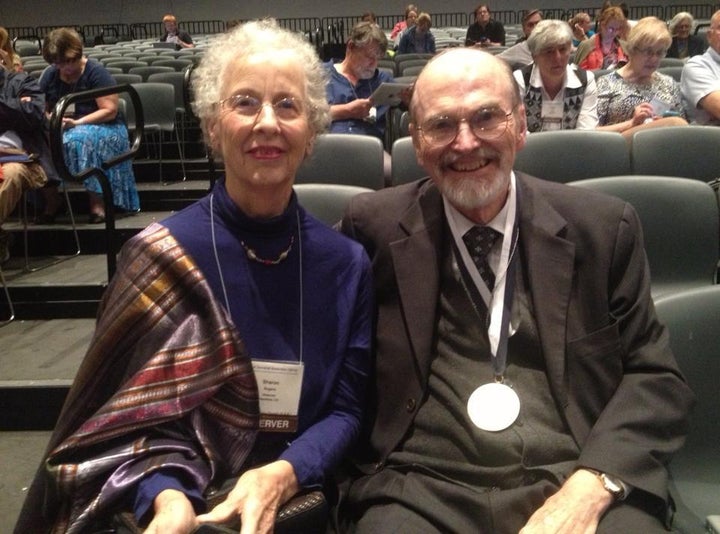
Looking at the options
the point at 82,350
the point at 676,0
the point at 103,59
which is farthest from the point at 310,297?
the point at 676,0

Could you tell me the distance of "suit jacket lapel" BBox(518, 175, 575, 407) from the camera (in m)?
1.42

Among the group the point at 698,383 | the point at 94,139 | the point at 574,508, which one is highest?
the point at 94,139

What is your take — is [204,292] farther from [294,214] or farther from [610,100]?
[610,100]

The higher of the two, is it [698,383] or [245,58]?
[245,58]

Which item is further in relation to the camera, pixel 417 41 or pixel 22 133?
pixel 417 41

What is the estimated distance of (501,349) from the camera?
144cm

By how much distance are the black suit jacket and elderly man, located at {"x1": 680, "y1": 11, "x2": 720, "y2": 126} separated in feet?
8.84

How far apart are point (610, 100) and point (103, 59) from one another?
7550 mm

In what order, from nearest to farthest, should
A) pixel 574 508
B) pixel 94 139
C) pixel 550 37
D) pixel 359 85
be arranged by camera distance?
pixel 574 508 < pixel 550 37 < pixel 359 85 < pixel 94 139

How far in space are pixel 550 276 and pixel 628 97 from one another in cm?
275

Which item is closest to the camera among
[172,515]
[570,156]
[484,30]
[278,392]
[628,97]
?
[172,515]

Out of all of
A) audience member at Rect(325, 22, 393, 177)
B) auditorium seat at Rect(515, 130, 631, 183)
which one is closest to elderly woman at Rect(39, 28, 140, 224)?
audience member at Rect(325, 22, 393, 177)

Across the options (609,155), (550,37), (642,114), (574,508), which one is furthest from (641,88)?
(574,508)

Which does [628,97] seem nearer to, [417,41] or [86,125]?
[86,125]
